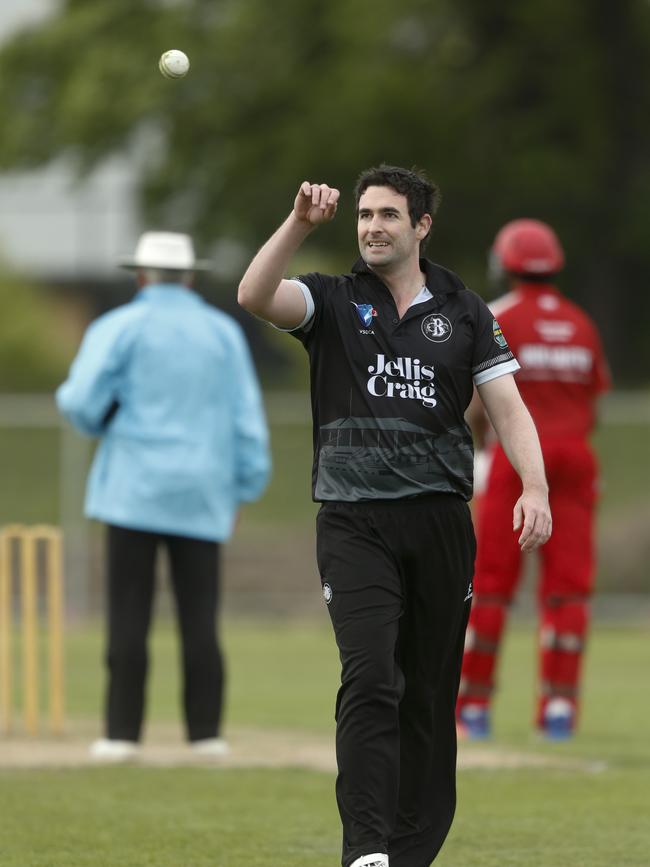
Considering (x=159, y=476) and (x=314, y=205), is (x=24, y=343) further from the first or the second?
(x=314, y=205)

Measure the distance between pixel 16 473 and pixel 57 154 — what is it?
256 inches

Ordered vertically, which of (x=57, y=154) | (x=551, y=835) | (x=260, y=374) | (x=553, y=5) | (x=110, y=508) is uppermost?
(x=553, y=5)

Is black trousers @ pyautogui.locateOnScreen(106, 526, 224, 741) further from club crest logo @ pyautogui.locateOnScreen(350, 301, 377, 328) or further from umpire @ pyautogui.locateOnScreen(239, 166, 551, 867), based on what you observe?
club crest logo @ pyautogui.locateOnScreen(350, 301, 377, 328)

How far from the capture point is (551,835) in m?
6.79

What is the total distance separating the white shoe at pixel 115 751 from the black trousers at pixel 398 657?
3195mm

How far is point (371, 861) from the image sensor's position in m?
5.25

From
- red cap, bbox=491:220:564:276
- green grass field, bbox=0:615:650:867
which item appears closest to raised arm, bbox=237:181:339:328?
green grass field, bbox=0:615:650:867

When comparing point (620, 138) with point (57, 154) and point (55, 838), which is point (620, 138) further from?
point (55, 838)

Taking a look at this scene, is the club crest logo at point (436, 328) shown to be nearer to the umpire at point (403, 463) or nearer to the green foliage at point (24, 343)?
the umpire at point (403, 463)

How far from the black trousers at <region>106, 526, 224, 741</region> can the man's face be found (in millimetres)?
3438

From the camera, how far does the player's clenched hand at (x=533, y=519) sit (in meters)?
5.52

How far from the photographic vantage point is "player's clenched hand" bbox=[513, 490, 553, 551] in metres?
5.52

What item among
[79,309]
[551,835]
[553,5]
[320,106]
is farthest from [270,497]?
[79,309]

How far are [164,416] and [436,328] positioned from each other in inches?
133
